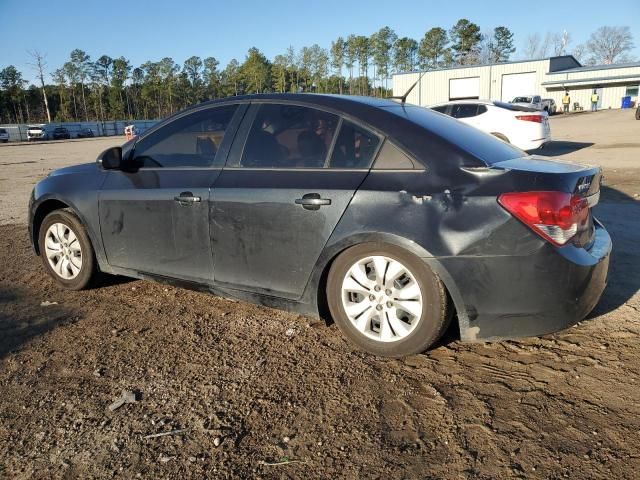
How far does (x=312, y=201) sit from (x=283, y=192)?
24 cm

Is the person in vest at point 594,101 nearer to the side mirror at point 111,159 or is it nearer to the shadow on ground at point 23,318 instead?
the side mirror at point 111,159

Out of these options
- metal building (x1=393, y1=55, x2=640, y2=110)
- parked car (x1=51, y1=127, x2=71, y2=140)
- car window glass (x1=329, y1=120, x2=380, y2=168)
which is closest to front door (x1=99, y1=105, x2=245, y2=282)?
car window glass (x1=329, y1=120, x2=380, y2=168)

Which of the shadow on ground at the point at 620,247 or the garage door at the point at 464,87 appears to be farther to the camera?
the garage door at the point at 464,87

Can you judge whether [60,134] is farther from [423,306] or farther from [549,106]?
[423,306]

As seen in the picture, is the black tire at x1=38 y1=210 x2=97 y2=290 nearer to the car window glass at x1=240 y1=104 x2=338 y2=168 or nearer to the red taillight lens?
the car window glass at x1=240 y1=104 x2=338 y2=168

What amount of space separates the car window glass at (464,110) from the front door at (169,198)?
12.1m

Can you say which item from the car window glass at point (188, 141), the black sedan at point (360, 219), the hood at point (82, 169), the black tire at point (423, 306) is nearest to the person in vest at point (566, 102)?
the black sedan at point (360, 219)

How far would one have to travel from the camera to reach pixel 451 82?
62156 millimetres

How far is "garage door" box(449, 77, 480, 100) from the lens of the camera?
60.9 metres

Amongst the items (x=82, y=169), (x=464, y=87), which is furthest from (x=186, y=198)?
(x=464, y=87)

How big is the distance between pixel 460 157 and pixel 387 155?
44cm

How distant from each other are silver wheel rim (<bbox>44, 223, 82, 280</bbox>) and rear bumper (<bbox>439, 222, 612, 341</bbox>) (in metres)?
3.30

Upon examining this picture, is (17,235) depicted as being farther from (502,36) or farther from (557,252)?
(502,36)

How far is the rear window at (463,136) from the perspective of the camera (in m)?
3.21
